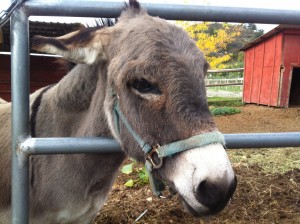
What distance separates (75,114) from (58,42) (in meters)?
0.68

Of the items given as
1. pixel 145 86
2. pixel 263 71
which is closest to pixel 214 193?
pixel 145 86

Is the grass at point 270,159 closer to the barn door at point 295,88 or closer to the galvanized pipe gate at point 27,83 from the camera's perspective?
the galvanized pipe gate at point 27,83

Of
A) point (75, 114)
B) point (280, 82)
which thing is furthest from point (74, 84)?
point (280, 82)

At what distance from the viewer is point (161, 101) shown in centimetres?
147

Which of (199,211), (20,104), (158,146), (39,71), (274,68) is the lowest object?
(274,68)

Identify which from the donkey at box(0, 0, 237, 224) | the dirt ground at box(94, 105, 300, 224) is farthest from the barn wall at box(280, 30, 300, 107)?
the donkey at box(0, 0, 237, 224)

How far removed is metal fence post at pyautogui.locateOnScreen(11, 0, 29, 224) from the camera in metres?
1.36

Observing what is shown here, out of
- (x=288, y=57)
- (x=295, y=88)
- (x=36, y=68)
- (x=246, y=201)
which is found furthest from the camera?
(x=295, y=88)

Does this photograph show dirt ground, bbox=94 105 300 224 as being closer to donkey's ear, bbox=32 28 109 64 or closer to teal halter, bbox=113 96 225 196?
teal halter, bbox=113 96 225 196

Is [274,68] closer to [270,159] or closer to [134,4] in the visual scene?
[270,159]

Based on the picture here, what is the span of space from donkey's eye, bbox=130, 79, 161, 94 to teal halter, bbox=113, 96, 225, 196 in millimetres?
191

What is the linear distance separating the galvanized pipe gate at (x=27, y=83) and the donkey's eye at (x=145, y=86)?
0.28m

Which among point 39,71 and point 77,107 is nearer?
point 77,107

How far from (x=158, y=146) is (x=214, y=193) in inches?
13.2
